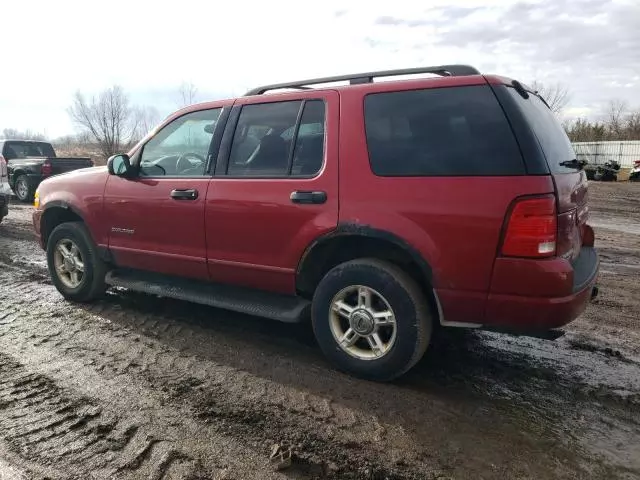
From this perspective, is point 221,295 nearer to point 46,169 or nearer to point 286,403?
point 286,403

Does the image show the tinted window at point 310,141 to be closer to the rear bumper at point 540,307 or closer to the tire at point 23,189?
the rear bumper at point 540,307

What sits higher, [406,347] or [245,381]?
[406,347]

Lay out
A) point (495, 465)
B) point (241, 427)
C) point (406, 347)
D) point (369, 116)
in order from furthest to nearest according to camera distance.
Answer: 1. point (369, 116)
2. point (406, 347)
3. point (241, 427)
4. point (495, 465)

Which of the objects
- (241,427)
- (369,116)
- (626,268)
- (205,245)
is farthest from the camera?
(626,268)

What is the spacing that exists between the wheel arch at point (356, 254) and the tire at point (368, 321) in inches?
4.7

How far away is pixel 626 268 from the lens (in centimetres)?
675

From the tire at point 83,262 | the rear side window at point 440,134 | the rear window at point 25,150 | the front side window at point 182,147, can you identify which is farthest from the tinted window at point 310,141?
the rear window at point 25,150

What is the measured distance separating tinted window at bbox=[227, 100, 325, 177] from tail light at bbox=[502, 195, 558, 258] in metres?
1.36

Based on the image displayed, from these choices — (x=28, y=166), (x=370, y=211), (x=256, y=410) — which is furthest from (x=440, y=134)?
(x=28, y=166)

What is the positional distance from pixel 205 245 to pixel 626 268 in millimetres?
5670

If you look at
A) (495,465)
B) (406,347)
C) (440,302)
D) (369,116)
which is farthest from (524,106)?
(495,465)

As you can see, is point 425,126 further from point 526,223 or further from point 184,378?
point 184,378

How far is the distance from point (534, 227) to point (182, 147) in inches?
116

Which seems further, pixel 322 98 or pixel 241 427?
pixel 322 98
